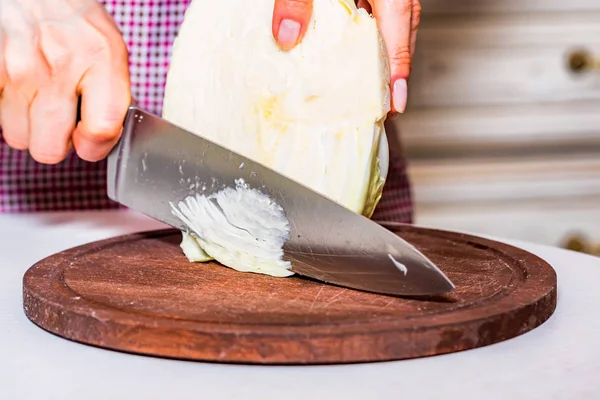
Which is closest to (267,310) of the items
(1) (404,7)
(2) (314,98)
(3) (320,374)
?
(3) (320,374)

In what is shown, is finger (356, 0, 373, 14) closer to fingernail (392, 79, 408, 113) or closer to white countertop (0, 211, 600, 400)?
Answer: fingernail (392, 79, 408, 113)

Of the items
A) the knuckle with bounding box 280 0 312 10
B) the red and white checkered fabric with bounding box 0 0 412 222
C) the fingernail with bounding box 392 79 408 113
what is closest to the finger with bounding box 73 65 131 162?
the knuckle with bounding box 280 0 312 10

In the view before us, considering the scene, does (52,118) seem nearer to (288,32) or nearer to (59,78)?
(59,78)

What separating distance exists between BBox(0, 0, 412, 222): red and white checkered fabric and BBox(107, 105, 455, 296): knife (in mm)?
520

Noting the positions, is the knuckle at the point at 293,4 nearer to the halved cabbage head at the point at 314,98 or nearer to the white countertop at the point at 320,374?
the halved cabbage head at the point at 314,98

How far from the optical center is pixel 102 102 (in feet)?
3.30

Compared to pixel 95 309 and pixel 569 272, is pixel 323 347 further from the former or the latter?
pixel 569 272

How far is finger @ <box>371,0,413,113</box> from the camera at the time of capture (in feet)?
3.53

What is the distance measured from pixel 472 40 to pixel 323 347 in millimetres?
1769

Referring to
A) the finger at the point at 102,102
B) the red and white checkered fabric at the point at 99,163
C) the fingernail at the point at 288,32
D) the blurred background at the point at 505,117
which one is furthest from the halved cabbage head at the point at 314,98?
the blurred background at the point at 505,117

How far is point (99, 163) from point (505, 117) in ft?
4.23

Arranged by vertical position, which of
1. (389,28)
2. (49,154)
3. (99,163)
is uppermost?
(389,28)

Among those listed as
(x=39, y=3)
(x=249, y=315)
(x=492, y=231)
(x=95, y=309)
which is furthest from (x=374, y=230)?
(x=492, y=231)

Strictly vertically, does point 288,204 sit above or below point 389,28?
below
